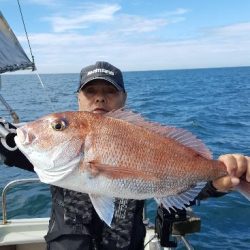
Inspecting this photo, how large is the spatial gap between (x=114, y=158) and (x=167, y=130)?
1.37 ft

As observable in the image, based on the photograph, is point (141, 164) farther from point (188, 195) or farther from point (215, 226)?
point (215, 226)

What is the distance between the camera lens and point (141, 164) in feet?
7.71

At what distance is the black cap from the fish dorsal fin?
2.97ft

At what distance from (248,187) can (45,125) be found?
1.31 m

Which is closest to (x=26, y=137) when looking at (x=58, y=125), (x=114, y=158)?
(x=58, y=125)

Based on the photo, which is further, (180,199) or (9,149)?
(9,149)

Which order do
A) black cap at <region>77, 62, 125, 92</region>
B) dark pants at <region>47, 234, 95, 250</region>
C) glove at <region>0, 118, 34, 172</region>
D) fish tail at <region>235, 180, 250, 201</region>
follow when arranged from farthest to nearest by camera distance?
black cap at <region>77, 62, 125, 92</region> < dark pants at <region>47, 234, 95, 250</region> < glove at <region>0, 118, 34, 172</region> < fish tail at <region>235, 180, 250, 201</region>

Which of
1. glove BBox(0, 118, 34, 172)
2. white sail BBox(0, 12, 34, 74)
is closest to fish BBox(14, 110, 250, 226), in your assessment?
glove BBox(0, 118, 34, 172)

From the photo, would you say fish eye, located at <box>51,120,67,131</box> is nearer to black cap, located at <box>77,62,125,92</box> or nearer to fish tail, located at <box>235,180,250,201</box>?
black cap, located at <box>77,62,125,92</box>

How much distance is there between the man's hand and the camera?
2582 mm

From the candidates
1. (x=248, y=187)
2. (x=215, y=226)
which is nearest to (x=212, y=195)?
(x=248, y=187)

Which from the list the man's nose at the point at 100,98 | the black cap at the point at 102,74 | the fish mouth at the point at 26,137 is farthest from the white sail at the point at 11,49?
the fish mouth at the point at 26,137

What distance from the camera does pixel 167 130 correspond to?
2518 mm

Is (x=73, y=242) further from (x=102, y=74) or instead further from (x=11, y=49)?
(x=11, y=49)
